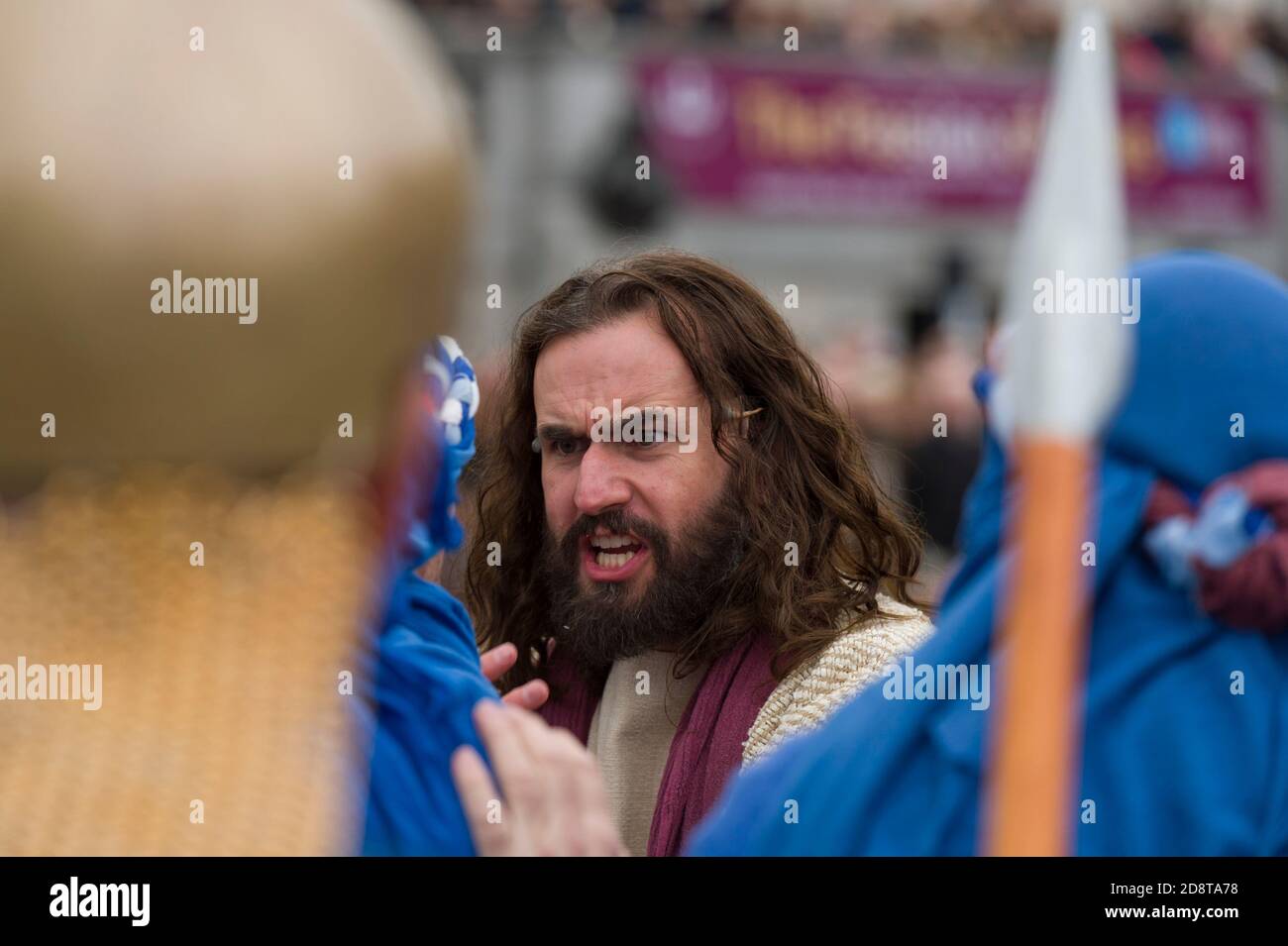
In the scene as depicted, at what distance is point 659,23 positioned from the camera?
32.6 feet

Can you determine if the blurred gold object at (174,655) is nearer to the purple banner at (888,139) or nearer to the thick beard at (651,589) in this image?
the thick beard at (651,589)

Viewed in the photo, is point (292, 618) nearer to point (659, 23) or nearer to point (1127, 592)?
point (1127, 592)

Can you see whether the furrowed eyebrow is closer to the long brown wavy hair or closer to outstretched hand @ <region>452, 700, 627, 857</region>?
the long brown wavy hair

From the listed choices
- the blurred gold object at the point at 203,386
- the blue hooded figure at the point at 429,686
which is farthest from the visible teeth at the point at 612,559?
the blurred gold object at the point at 203,386

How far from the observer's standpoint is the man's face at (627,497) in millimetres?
2559

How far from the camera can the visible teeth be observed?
2594 mm

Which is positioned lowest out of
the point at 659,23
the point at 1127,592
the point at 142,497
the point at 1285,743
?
the point at 1285,743

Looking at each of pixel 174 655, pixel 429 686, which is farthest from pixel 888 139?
pixel 174 655

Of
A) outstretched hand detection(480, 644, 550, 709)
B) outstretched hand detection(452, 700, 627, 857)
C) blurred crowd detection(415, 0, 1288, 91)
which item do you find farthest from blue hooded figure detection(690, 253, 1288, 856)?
blurred crowd detection(415, 0, 1288, 91)

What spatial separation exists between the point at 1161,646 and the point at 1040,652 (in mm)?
639

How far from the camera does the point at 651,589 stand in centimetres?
255

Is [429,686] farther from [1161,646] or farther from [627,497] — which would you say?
[1161,646]
